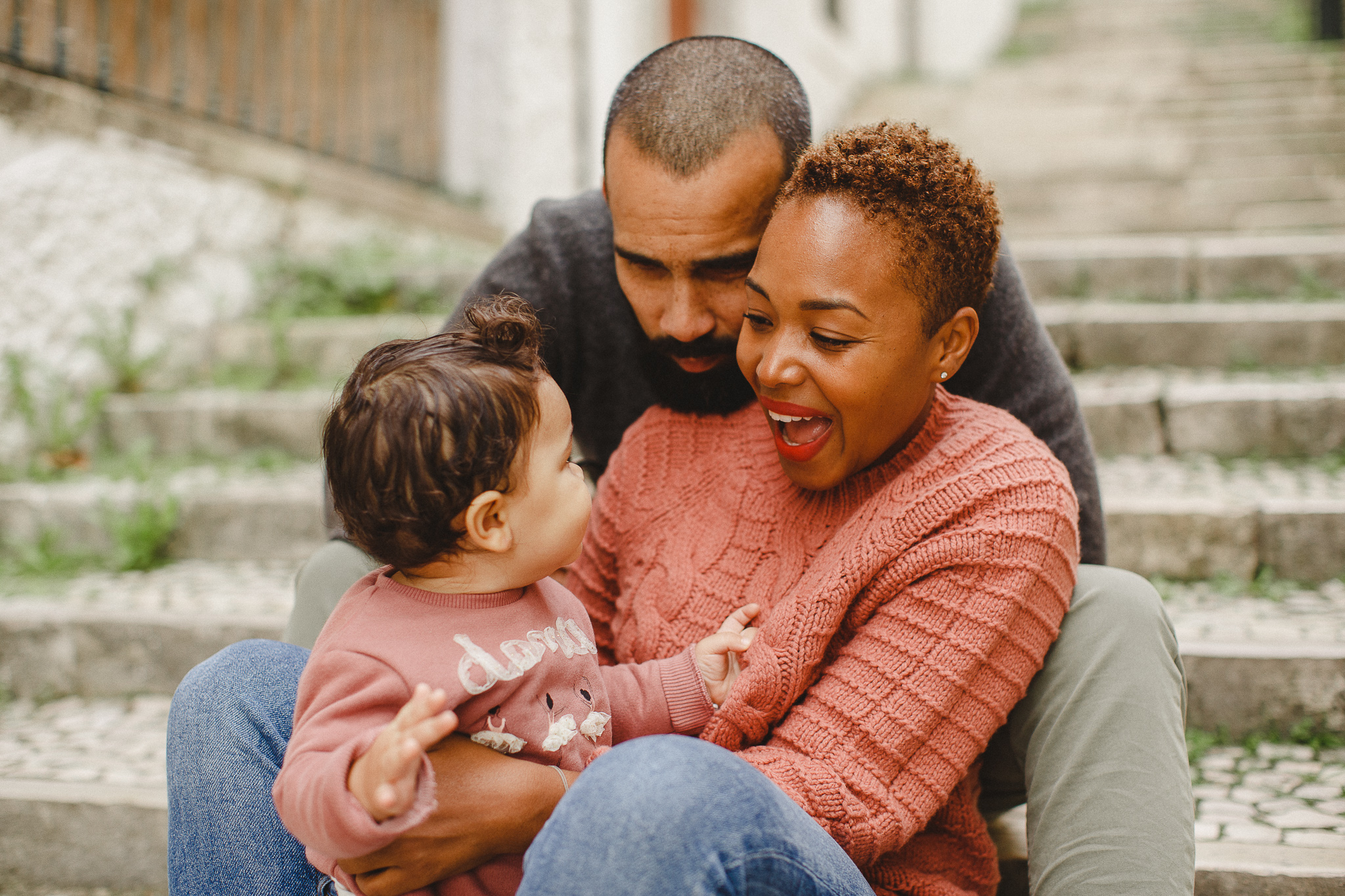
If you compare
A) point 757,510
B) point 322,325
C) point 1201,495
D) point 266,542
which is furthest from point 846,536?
point 322,325

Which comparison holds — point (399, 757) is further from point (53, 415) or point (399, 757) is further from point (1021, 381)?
point (53, 415)

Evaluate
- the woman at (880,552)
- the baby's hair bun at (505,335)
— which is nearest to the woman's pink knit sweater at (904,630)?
the woman at (880,552)

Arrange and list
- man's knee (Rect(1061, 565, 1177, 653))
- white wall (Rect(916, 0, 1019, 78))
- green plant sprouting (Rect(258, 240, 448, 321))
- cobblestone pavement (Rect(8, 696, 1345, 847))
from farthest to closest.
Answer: white wall (Rect(916, 0, 1019, 78))
green plant sprouting (Rect(258, 240, 448, 321))
cobblestone pavement (Rect(8, 696, 1345, 847))
man's knee (Rect(1061, 565, 1177, 653))

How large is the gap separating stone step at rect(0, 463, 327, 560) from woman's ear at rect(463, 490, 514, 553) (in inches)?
70.5

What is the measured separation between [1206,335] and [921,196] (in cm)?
244

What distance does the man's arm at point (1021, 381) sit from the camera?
1.62 meters

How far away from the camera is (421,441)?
42.9 inches

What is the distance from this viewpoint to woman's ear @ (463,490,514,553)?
44.1 inches

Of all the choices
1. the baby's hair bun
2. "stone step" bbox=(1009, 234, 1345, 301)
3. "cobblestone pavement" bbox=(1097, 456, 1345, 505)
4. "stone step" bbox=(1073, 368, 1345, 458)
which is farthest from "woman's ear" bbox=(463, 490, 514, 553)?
"stone step" bbox=(1009, 234, 1345, 301)

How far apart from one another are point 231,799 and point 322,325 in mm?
2803

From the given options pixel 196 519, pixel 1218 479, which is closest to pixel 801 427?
pixel 1218 479

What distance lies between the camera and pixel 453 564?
118 centimetres

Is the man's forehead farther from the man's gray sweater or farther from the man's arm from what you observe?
the man's arm

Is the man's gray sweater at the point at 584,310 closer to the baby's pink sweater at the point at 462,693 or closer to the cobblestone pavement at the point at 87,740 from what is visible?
the baby's pink sweater at the point at 462,693
